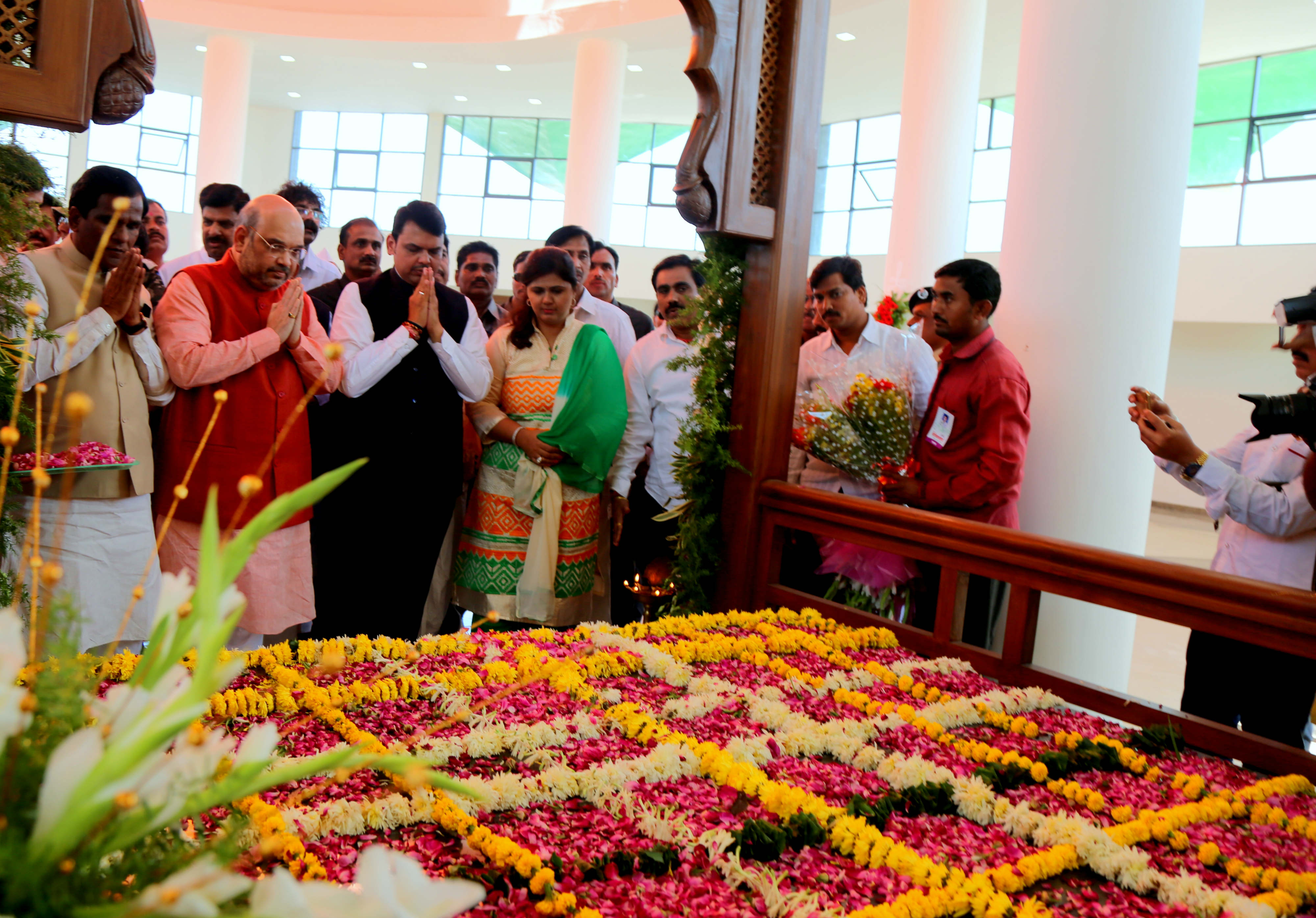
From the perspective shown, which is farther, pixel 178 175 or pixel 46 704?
pixel 178 175

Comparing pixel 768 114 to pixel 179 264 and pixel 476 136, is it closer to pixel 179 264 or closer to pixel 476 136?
pixel 179 264

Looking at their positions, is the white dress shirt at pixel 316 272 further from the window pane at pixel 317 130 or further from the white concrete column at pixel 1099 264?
the window pane at pixel 317 130

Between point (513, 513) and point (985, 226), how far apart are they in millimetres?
13142

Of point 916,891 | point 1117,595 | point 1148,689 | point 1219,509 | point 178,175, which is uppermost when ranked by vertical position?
point 178,175

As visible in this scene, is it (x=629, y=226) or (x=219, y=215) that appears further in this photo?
(x=629, y=226)

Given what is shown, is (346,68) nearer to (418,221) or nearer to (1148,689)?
(418,221)

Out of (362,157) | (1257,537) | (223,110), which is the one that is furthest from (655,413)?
(362,157)

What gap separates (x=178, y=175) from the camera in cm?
1917

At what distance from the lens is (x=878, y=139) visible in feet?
54.4

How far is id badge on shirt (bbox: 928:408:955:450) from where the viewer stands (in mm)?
3254

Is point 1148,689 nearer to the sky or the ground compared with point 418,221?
nearer to the ground

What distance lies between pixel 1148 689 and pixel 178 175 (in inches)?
755

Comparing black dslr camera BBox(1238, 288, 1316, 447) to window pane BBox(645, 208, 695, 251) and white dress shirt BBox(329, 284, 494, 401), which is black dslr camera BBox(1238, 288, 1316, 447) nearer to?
white dress shirt BBox(329, 284, 494, 401)

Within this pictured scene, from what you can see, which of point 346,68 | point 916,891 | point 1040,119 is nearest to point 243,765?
point 916,891
